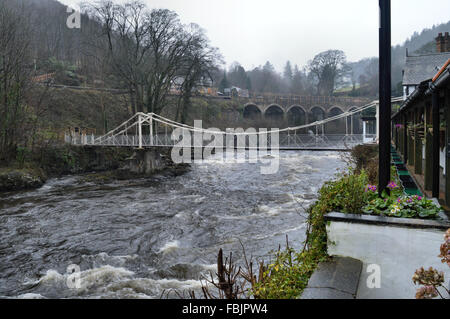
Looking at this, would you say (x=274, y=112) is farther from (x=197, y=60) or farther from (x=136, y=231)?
(x=136, y=231)

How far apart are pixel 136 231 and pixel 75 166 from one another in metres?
9.61

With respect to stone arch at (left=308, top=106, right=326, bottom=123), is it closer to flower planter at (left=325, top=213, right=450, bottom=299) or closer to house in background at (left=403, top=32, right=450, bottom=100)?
house in background at (left=403, top=32, right=450, bottom=100)

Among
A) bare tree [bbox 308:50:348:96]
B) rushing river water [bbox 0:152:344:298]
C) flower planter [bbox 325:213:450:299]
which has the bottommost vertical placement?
rushing river water [bbox 0:152:344:298]

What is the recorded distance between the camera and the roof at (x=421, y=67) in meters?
17.1

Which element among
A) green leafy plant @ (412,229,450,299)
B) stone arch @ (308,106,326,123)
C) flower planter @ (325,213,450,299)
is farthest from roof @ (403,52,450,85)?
stone arch @ (308,106,326,123)

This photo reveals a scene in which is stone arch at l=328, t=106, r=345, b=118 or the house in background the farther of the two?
stone arch at l=328, t=106, r=345, b=118

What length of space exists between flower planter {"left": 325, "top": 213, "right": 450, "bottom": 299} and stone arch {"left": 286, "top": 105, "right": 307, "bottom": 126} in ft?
120

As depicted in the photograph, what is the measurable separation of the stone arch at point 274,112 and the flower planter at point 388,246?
3756 cm

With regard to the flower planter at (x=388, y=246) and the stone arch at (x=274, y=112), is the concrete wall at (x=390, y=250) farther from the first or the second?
the stone arch at (x=274, y=112)

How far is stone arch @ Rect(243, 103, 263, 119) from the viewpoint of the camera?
38.5 meters

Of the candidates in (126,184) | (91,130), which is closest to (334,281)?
(126,184)

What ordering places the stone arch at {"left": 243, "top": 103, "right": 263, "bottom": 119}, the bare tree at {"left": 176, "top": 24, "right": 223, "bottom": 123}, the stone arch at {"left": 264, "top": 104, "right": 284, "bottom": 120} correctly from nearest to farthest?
1. the bare tree at {"left": 176, "top": 24, "right": 223, "bottom": 123}
2. the stone arch at {"left": 243, "top": 103, "right": 263, "bottom": 119}
3. the stone arch at {"left": 264, "top": 104, "right": 284, "bottom": 120}

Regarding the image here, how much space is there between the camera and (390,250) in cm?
244
